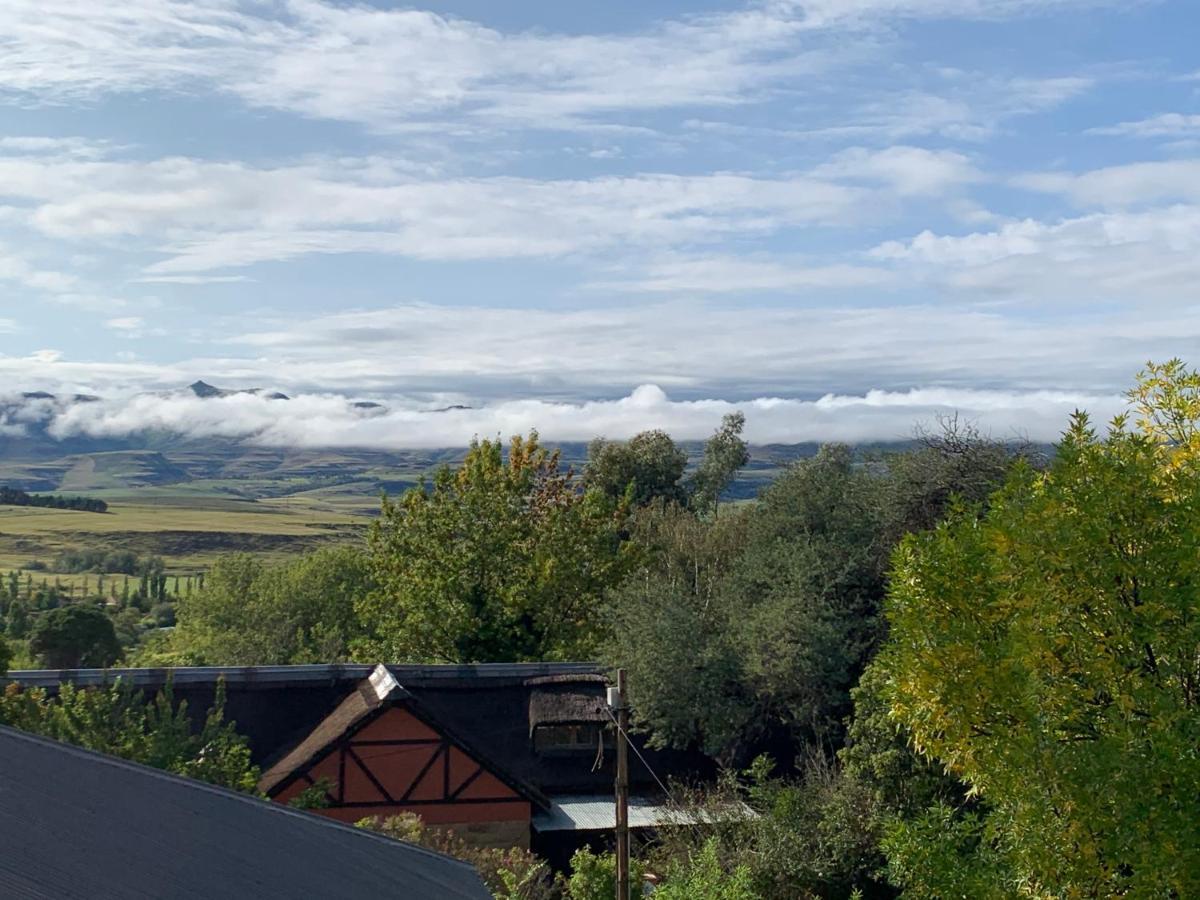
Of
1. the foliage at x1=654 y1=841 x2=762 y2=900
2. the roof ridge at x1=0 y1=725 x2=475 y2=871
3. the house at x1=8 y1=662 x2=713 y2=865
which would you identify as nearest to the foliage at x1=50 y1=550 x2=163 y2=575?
the house at x1=8 y1=662 x2=713 y2=865

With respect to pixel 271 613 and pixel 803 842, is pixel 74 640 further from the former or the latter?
pixel 803 842

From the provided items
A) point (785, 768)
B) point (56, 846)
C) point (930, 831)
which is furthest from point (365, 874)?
point (785, 768)

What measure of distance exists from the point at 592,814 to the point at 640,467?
101 ft

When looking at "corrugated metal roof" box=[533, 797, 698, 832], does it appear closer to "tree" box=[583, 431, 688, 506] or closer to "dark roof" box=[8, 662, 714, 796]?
"dark roof" box=[8, 662, 714, 796]

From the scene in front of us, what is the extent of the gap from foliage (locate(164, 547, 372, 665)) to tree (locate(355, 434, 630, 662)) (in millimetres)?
12204

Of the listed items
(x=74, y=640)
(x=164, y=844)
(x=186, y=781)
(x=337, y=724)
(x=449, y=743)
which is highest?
(x=164, y=844)

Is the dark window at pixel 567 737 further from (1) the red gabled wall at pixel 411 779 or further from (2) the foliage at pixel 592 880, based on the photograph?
(2) the foliage at pixel 592 880

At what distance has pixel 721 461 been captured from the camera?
68.1m

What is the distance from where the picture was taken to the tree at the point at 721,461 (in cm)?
6656

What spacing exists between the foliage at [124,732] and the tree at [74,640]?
37.5 meters

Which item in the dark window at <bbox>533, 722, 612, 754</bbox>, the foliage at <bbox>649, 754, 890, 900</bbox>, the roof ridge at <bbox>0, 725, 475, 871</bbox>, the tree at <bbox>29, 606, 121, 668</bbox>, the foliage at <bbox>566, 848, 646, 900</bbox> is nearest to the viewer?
the roof ridge at <bbox>0, 725, 475, 871</bbox>

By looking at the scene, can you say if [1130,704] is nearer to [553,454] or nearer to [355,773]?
[355,773]

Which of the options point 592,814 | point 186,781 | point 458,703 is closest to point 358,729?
point 458,703

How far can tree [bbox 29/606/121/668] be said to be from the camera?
178ft
